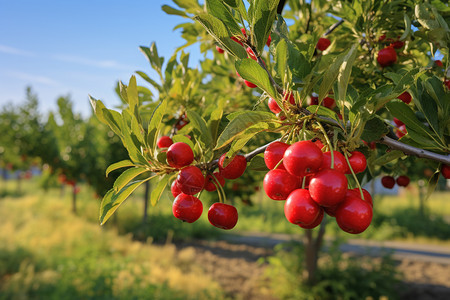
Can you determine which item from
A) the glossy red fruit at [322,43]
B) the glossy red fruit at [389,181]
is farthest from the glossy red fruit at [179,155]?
the glossy red fruit at [389,181]

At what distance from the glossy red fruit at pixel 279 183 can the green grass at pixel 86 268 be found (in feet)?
14.8

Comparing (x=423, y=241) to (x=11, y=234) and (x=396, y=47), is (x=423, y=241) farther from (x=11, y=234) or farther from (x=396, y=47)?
(x=11, y=234)

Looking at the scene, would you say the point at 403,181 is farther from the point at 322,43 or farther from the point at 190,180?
the point at 190,180

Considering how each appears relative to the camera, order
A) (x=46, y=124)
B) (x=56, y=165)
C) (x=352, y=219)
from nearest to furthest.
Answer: (x=352, y=219) < (x=56, y=165) < (x=46, y=124)

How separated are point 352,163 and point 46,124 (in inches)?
482

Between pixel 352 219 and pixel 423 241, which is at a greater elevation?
pixel 352 219

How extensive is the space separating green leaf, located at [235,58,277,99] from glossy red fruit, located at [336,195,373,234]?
1.02 feet

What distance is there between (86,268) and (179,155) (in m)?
5.49

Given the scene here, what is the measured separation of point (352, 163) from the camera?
83cm

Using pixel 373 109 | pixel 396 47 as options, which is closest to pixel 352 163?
pixel 373 109

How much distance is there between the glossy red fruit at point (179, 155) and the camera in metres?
0.98

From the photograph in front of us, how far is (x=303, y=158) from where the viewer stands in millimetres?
679

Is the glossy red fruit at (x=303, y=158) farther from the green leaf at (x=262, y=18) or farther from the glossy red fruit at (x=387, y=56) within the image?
the glossy red fruit at (x=387, y=56)

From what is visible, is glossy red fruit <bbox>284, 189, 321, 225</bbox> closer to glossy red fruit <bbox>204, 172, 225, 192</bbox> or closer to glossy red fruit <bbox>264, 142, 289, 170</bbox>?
glossy red fruit <bbox>264, 142, 289, 170</bbox>
